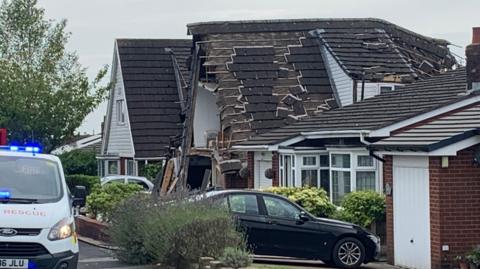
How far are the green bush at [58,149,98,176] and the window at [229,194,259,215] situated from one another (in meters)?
23.7

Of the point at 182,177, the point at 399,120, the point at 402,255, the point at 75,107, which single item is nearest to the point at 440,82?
the point at 399,120

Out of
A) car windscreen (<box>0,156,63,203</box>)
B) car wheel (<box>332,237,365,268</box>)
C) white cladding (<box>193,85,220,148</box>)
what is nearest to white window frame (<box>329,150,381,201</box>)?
car wheel (<box>332,237,365,268</box>)

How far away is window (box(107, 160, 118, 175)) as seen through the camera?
4397 centimetres

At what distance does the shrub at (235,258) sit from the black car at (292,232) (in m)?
3.43

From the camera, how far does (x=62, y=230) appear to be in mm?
13594

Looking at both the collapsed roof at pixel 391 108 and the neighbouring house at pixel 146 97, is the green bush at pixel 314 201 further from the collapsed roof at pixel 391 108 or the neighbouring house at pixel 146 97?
the neighbouring house at pixel 146 97

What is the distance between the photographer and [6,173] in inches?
567

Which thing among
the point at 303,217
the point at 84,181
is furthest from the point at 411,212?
the point at 84,181

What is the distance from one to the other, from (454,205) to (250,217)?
12.8 ft

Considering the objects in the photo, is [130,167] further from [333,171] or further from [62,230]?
[62,230]

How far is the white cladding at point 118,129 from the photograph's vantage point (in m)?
41.4

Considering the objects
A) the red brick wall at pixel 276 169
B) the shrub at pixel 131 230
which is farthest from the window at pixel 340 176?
the shrub at pixel 131 230

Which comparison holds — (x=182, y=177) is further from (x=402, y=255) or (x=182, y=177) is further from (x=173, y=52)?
(x=402, y=255)

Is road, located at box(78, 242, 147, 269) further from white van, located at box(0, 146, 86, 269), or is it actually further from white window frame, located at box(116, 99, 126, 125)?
white window frame, located at box(116, 99, 126, 125)
